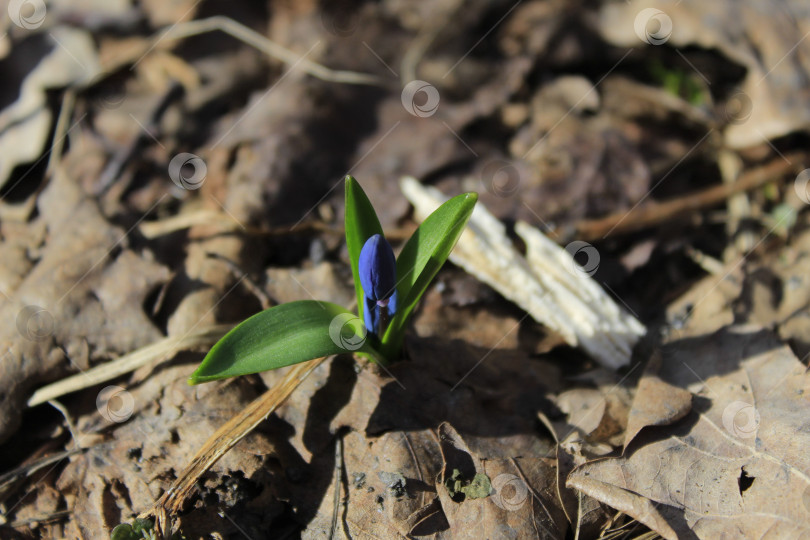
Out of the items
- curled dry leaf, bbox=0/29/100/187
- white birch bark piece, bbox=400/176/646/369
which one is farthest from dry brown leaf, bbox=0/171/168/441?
white birch bark piece, bbox=400/176/646/369

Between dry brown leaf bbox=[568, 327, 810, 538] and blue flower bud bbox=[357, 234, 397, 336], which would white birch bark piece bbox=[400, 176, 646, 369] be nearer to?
dry brown leaf bbox=[568, 327, 810, 538]

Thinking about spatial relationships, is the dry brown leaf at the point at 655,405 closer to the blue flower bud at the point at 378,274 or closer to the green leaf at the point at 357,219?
the blue flower bud at the point at 378,274

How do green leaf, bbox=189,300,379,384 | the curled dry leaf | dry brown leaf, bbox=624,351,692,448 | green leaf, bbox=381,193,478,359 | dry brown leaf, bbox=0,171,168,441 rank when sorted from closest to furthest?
green leaf, bbox=189,300,379,384, green leaf, bbox=381,193,478,359, dry brown leaf, bbox=624,351,692,448, dry brown leaf, bbox=0,171,168,441, the curled dry leaf

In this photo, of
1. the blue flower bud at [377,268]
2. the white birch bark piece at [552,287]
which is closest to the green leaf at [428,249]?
the blue flower bud at [377,268]

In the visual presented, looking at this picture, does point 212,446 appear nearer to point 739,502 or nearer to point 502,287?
point 502,287

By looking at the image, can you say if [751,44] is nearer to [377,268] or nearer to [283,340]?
[377,268]
